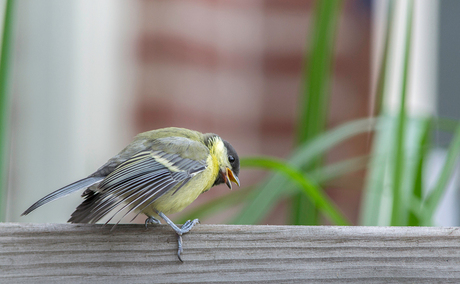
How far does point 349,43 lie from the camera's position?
9.68ft

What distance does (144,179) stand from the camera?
3.47ft

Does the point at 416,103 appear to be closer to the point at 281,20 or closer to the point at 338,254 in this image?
the point at 281,20

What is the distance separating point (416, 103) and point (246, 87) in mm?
944

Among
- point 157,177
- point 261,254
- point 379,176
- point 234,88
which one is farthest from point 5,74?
point 234,88

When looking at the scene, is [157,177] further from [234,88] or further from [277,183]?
[234,88]

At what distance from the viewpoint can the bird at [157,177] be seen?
926 mm

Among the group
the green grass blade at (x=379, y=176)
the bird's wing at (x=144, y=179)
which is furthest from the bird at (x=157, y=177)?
the green grass blade at (x=379, y=176)

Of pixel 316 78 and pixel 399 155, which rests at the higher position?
pixel 316 78

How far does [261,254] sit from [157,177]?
0.38 metres

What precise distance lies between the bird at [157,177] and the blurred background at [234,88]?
9cm

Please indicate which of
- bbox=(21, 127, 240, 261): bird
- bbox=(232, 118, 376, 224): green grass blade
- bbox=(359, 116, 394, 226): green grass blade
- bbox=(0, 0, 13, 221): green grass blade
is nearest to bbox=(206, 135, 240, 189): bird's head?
bbox=(21, 127, 240, 261): bird

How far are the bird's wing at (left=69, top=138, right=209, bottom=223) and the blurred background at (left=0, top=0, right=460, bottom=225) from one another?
0.49 feet

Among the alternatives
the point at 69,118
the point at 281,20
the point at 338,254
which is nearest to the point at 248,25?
the point at 281,20

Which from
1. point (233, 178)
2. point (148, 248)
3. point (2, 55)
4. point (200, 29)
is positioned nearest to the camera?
point (148, 248)
